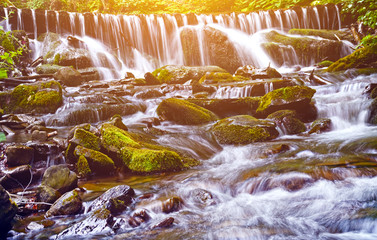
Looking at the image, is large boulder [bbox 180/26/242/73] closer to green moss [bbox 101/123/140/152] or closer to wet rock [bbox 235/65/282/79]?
wet rock [bbox 235/65/282/79]

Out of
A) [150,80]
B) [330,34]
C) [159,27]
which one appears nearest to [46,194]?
[150,80]

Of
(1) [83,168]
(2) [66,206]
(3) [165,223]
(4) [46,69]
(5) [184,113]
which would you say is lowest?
(3) [165,223]

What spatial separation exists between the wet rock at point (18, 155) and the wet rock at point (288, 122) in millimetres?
5870

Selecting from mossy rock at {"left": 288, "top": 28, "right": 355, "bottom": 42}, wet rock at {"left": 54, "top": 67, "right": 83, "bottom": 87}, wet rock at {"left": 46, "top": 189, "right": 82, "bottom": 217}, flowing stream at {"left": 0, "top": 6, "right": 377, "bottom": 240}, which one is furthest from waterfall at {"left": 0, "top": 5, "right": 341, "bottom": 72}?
wet rock at {"left": 46, "top": 189, "right": 82, "bottom": 217}

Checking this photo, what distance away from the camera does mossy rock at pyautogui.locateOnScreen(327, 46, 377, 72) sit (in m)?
11.4

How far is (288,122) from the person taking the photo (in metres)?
7.47

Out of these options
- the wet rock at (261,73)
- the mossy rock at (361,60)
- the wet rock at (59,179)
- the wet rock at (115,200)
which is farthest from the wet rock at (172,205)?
the mossy rock at (361,60)

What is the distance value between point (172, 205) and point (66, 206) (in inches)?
56.7

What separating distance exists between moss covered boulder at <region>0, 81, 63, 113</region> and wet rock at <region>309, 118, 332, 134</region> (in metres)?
8.01

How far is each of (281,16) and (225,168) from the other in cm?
1990

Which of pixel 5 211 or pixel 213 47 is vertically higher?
pixel 213 47

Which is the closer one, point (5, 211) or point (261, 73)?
point (5, 211)

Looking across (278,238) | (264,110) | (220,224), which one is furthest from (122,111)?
(278,238)

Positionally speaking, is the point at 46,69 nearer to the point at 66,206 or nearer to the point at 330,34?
the point at 66,206
